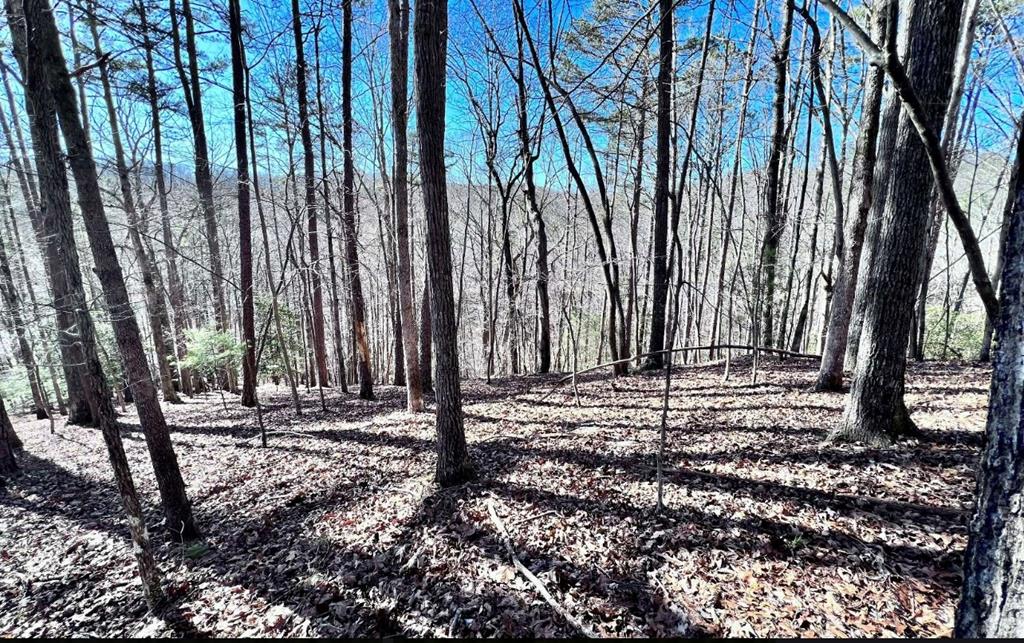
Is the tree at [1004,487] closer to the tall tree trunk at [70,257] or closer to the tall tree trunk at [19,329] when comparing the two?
the tall tree trunk at [70,257]

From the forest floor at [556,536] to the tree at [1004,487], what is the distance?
4.03 feet

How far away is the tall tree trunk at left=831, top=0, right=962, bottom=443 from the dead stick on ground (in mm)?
3550

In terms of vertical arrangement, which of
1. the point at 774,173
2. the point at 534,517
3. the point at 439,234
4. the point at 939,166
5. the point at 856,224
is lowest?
the point at 534,517

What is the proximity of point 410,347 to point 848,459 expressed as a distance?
629 cm

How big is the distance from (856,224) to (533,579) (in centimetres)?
636

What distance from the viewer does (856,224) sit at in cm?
554

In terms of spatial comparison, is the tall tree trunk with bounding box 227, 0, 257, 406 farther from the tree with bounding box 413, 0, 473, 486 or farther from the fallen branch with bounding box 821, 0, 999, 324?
the fallen branch with bounding box 821, 0, 999, 324

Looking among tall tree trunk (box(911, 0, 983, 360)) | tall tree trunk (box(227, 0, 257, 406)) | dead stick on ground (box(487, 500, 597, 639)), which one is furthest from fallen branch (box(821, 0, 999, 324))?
tall tree trunk (box(227, 0, 257, 406))

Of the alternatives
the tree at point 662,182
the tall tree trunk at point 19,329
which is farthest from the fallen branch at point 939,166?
the tall tree trunk at point 19,329

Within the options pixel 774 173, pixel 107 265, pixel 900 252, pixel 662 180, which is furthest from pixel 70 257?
pixel 774 173

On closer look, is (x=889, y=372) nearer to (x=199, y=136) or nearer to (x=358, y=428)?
(x=358, y=428)

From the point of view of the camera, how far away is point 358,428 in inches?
286

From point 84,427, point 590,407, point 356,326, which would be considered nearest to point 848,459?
point 590,407

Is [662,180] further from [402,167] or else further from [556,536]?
[556,536]
